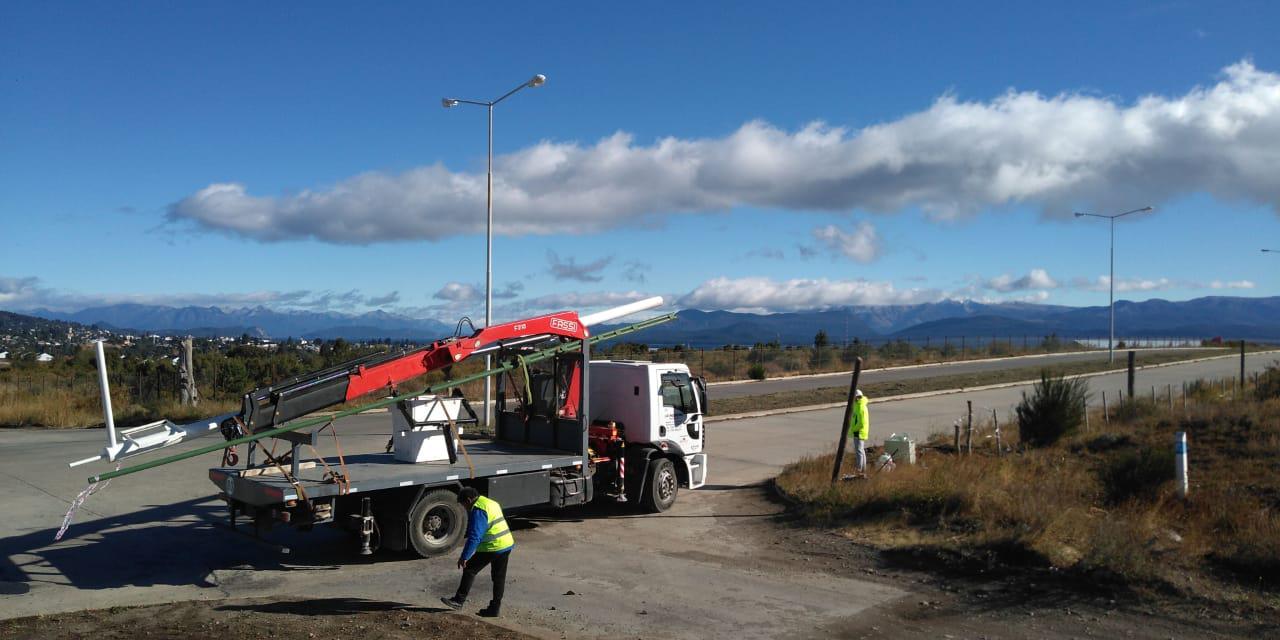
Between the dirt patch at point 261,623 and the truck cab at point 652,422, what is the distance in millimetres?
5373

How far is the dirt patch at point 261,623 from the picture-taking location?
7.54 meters

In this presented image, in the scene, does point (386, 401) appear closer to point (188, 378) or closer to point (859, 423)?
point (859, 423)

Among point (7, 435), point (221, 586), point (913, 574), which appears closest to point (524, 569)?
point (221, 586)

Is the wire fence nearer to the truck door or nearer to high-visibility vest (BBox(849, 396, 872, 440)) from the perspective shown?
high-visibility vest (BBox(849, 396, 872, 440))

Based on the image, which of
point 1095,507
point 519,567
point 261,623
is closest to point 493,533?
point 261,623

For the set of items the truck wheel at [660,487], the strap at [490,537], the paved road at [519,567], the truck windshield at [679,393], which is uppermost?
the truck windshield at [679,393]

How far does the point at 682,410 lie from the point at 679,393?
0.27m

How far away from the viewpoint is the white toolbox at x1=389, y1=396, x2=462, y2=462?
1136 centimetres

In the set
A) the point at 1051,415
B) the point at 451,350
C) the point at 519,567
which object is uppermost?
the point at 451,350

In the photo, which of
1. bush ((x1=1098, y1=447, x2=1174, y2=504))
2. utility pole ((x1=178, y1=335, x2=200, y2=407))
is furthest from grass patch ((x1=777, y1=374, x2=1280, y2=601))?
utility pole ((x1=178, y1=335, x2=200, y2=407))

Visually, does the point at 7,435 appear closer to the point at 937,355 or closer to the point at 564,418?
the point at 564,418

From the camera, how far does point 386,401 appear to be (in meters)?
10.4

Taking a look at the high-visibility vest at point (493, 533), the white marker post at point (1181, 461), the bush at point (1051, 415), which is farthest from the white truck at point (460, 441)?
the bush at point (1051, 415)

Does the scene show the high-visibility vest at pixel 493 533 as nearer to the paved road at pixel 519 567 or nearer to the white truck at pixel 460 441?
the paved road at pixel 519 567
